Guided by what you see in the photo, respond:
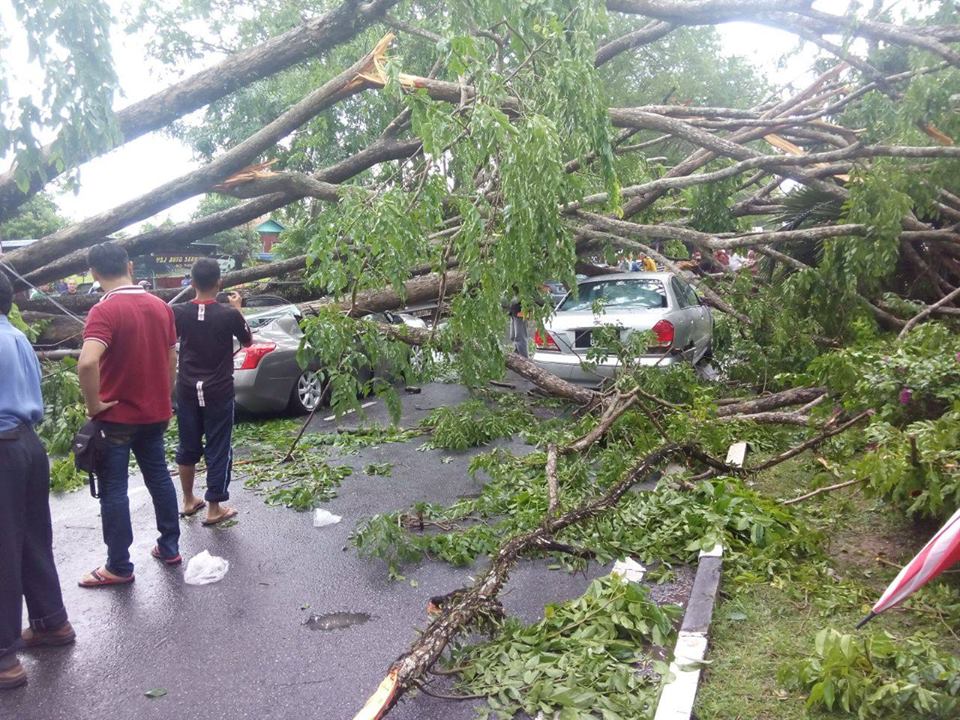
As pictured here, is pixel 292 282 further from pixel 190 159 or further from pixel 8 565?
pixel 190 159

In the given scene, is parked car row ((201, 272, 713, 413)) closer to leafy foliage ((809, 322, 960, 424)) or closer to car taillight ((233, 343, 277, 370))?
car taillight ((233, 343, 277, 370))

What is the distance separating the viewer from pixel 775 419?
6.51 meters

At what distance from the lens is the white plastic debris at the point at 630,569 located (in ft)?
14.0

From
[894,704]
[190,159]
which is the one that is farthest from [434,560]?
[190,159]

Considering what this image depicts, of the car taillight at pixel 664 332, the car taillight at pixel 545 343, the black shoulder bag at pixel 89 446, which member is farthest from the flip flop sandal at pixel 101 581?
the car taillight at pixel 664 332

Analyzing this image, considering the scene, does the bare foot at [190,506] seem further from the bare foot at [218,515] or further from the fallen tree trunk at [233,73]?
the fallen tree trunk at [233,73]

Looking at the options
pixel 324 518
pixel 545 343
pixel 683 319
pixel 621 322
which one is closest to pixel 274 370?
pixel 545 343

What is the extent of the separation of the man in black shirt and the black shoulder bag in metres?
Answer: 1.01

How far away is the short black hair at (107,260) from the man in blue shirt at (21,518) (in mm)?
715

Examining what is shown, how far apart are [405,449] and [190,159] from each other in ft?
51.8

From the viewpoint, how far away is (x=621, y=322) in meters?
8.87

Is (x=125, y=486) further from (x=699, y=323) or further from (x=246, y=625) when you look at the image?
(x=699, y=323)

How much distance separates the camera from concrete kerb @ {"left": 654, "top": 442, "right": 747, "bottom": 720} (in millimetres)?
2930

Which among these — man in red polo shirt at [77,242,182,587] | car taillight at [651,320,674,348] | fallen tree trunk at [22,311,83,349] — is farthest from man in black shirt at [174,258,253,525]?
fallen tree trunk at [22,311,83,349]
